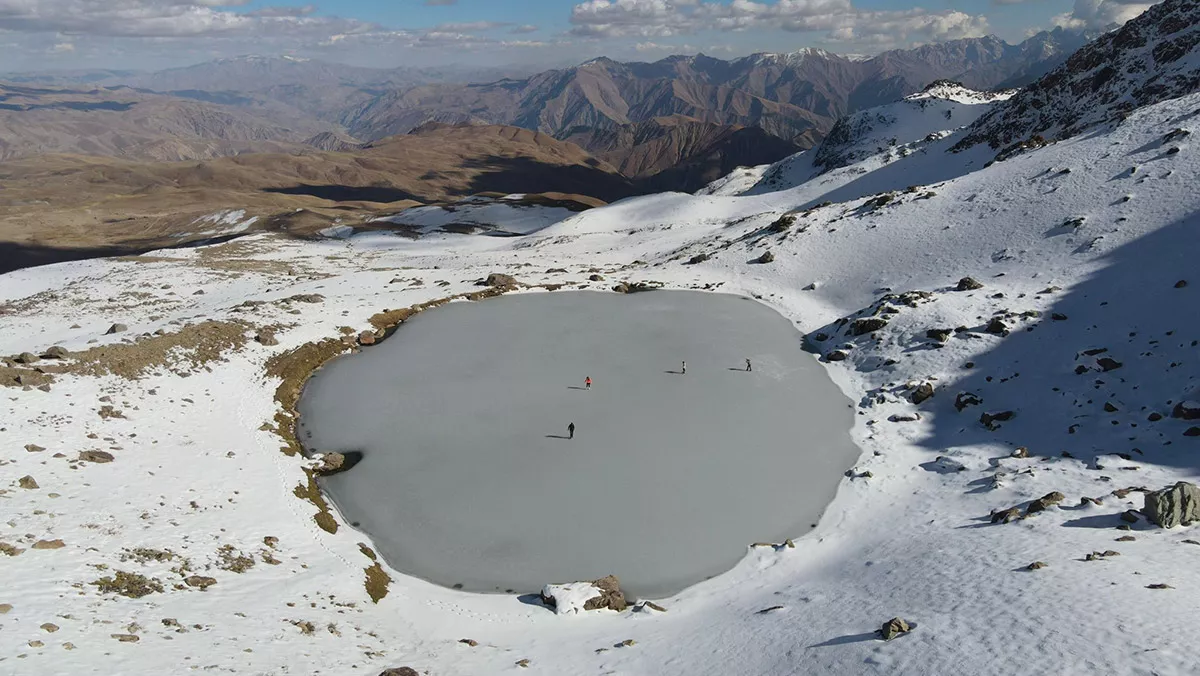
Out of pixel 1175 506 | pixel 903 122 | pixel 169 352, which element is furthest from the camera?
pixel 903 122

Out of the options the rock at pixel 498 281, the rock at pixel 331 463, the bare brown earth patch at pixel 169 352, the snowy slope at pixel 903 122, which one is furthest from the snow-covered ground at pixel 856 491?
the snowy slope at pixel 903 122

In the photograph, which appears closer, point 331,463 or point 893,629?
point 893,629

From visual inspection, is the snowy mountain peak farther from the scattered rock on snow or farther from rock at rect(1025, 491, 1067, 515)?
the scattered rock on snow

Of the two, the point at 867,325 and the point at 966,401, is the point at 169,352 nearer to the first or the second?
the point at 867,325

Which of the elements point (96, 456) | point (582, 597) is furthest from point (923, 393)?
point (96, 456)

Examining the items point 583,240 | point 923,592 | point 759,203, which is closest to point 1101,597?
point 923,592

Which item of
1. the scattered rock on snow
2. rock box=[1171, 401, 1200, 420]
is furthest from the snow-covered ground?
the scattered rock on snow
